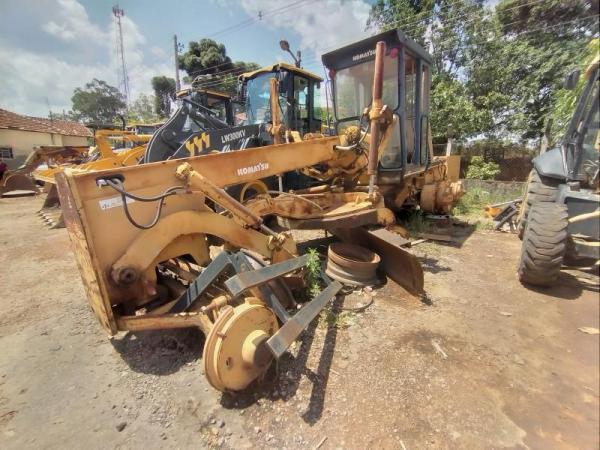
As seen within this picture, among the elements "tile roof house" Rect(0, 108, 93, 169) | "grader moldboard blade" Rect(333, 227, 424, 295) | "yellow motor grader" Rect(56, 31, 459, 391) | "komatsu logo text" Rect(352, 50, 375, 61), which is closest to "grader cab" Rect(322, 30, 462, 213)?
"komatsu logo text" Rect(352, 50, 375, 61)

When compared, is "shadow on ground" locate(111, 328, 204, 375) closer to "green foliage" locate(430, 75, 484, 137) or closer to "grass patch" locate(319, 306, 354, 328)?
"grass patch" locate(319, 306, 354, 328)

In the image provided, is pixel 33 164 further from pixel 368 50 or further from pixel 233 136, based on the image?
pixel 368 50

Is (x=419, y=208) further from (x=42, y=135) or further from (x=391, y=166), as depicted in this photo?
(x=42, y=135)

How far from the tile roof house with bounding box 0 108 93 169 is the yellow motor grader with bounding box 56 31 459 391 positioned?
2585 cm

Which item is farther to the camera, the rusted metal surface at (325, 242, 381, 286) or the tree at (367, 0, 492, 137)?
the tree at (367, 0, 492, 137)

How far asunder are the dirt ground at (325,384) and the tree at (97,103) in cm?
5340

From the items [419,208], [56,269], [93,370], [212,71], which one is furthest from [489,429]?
[212,71]

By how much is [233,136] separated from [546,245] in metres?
4.15

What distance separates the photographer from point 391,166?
4863 mm

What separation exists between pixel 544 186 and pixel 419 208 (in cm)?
315

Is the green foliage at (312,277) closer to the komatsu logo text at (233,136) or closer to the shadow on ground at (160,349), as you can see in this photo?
the shadow on ground at (160,349)

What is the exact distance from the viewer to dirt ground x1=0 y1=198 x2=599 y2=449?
160 cm

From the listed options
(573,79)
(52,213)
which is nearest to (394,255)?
(573,79)

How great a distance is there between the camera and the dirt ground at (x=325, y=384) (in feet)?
5.26
